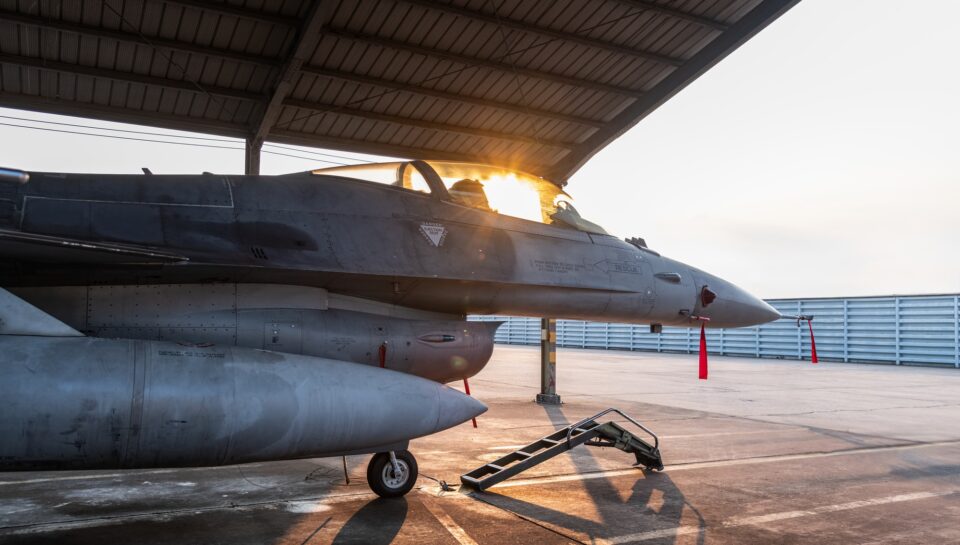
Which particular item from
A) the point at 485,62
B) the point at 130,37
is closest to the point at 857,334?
the point at 485,62

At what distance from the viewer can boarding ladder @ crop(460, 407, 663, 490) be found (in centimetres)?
698

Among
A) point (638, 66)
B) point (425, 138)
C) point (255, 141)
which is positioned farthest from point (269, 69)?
point (638, 66)

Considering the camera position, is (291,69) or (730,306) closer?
(730,306)

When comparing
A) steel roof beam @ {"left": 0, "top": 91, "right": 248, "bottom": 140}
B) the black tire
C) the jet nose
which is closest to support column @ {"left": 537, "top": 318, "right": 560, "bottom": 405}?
the jet nose

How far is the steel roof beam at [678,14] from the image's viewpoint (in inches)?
457

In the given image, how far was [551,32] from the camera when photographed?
12.0 metres

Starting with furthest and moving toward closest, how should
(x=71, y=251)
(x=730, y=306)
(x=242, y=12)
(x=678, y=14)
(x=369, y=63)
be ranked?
(x=369, y=63) → (x=678, y=14) → (x=242, y=12) → (x=730, y=306) → (x=71, y=251)

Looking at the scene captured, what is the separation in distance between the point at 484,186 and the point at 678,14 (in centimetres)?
652

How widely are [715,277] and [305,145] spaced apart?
8630 mm

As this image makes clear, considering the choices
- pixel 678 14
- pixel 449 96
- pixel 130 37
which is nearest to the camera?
pixel 130 37

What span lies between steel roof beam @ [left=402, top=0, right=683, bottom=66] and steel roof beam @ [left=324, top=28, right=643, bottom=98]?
2.72 ft

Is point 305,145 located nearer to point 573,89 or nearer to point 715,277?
point 573,89

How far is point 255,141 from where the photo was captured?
42.9 feet

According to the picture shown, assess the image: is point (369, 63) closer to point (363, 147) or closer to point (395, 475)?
point (363, 147)
